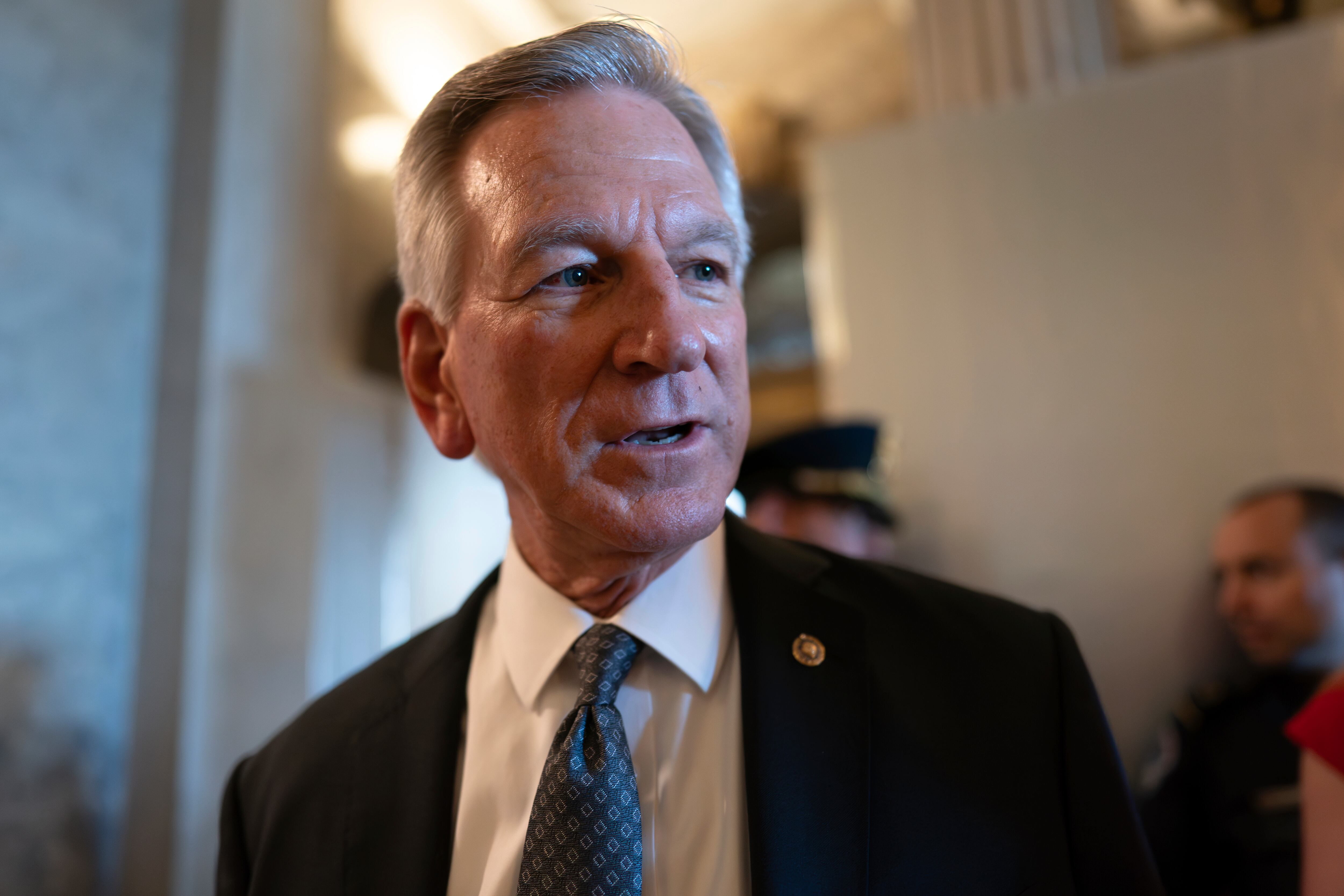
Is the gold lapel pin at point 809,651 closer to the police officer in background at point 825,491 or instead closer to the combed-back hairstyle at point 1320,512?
the police officer in background at point 825,491

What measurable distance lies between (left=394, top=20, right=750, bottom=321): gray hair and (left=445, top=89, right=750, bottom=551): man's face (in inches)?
0.9

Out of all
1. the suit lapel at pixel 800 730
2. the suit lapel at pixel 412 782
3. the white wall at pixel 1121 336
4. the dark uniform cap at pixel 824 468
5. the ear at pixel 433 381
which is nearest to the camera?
the suit lapel at pixel 800 730

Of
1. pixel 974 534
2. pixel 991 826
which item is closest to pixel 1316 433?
pixel 974 534

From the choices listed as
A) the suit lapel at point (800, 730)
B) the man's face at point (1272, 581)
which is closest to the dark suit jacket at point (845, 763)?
the suit lapel at point (800, 730)

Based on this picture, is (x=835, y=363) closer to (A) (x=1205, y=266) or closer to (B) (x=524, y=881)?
Result: (A) (x=1205, y=266)

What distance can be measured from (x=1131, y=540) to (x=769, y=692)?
4.76ft

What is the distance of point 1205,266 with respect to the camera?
6.47 ft

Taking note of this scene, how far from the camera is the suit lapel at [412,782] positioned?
897 millimetres

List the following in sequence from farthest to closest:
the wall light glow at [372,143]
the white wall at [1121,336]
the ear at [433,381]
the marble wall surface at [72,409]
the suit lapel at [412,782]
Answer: the wall light glow at [372,143], the white wall at [1121,336], the marble wall surface at [72,409], the ear at [433,381], the suit lapel at [412,782]

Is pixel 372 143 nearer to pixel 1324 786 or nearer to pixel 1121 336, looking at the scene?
pixel 1121 336

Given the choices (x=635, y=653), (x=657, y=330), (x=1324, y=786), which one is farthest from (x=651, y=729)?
(x=1324, y=786)

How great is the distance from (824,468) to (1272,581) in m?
0.96

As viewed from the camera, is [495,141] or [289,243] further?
→ [289,243]

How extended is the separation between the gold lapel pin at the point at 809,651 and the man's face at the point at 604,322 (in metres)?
0.19
